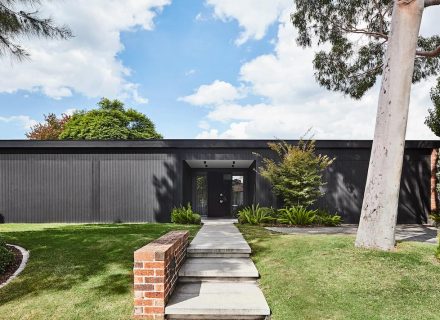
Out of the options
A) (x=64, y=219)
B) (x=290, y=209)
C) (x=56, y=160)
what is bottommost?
(x=64, y=219)

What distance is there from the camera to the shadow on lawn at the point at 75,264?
4020mm

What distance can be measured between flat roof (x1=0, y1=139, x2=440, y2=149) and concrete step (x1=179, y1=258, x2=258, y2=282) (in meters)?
7.87

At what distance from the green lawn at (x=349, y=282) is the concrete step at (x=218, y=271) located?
0.21m

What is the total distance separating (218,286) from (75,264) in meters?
2.30

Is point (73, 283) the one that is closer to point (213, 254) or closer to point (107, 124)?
point (213, 254)

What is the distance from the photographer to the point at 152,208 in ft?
42.1

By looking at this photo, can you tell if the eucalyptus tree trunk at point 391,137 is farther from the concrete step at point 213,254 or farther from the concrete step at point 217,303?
the concrete step at point 217,303

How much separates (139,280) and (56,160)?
11.4m

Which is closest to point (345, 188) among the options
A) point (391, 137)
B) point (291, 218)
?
point (291, 218)

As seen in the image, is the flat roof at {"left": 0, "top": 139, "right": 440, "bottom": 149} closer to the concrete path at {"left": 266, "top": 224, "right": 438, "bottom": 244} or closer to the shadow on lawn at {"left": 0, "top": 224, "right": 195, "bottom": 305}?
the concrete path at {"left": 266, "top": 224, "right": 438, "bottom": 244}

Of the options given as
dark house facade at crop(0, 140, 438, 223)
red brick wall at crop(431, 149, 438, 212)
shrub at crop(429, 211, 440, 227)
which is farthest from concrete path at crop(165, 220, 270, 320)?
red brick wall at crop(431, 149, 438, 212)

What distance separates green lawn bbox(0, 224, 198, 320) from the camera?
3.48 meters

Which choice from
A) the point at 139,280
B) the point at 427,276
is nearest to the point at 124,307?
the point at 139,280

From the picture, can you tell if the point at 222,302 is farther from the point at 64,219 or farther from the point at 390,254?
the point at 64,219
